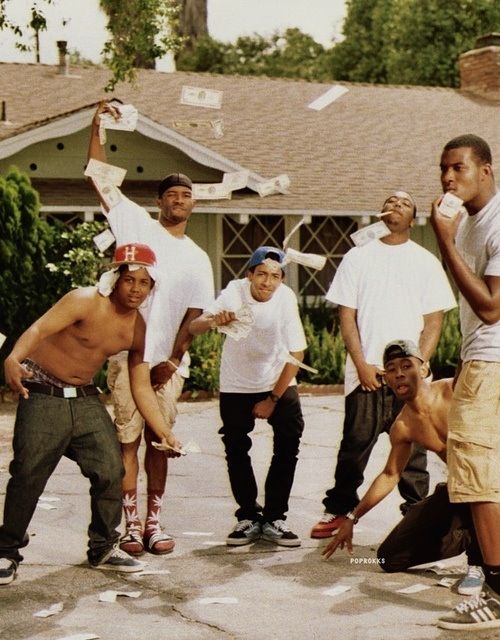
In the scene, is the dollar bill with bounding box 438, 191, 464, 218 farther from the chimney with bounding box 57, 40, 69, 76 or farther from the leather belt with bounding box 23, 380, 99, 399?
the chimney with bounding box 57, 40, 69, 76

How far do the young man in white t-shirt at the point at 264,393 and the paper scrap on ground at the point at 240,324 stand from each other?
0.70 ft

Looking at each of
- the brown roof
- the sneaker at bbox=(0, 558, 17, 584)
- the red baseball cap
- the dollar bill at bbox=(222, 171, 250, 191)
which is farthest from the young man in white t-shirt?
the brown roof

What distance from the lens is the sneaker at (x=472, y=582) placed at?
5.57 metres

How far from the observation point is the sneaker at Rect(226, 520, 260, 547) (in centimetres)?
671

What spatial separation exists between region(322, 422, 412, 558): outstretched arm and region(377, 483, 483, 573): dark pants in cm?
20

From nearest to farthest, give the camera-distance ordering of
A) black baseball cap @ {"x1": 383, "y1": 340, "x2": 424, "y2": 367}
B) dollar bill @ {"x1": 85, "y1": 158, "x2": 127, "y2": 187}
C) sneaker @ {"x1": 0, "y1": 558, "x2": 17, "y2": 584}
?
sneaker @ {"x1": 0, "y1": 558, "x2": 17, "y2": 584} → black baseball cap @ {"x1": 383, "y1": 340, "x2": 424, "y2": 367} → dollar bill @ {"x1": 85, "y1": 158, "x2": 127, "y2": 187}

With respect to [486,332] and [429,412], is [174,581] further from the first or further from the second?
[486,332]

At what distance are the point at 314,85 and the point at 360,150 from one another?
11.5 feet

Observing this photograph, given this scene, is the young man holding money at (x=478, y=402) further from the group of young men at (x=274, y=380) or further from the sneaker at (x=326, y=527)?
the sneaker at (x=326, y=527)

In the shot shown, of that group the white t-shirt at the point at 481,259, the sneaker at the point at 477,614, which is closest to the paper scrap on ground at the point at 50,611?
the sneaker at the point at 477,614

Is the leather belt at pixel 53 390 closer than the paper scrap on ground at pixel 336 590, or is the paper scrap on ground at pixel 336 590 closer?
the paper scrap on ground at pixel 336 590

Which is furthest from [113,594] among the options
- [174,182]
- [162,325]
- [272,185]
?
[272,185]

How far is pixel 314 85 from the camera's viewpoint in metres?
25.6

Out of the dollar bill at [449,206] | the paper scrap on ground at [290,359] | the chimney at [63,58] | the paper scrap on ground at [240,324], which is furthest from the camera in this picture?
the chimney at [63,58]
